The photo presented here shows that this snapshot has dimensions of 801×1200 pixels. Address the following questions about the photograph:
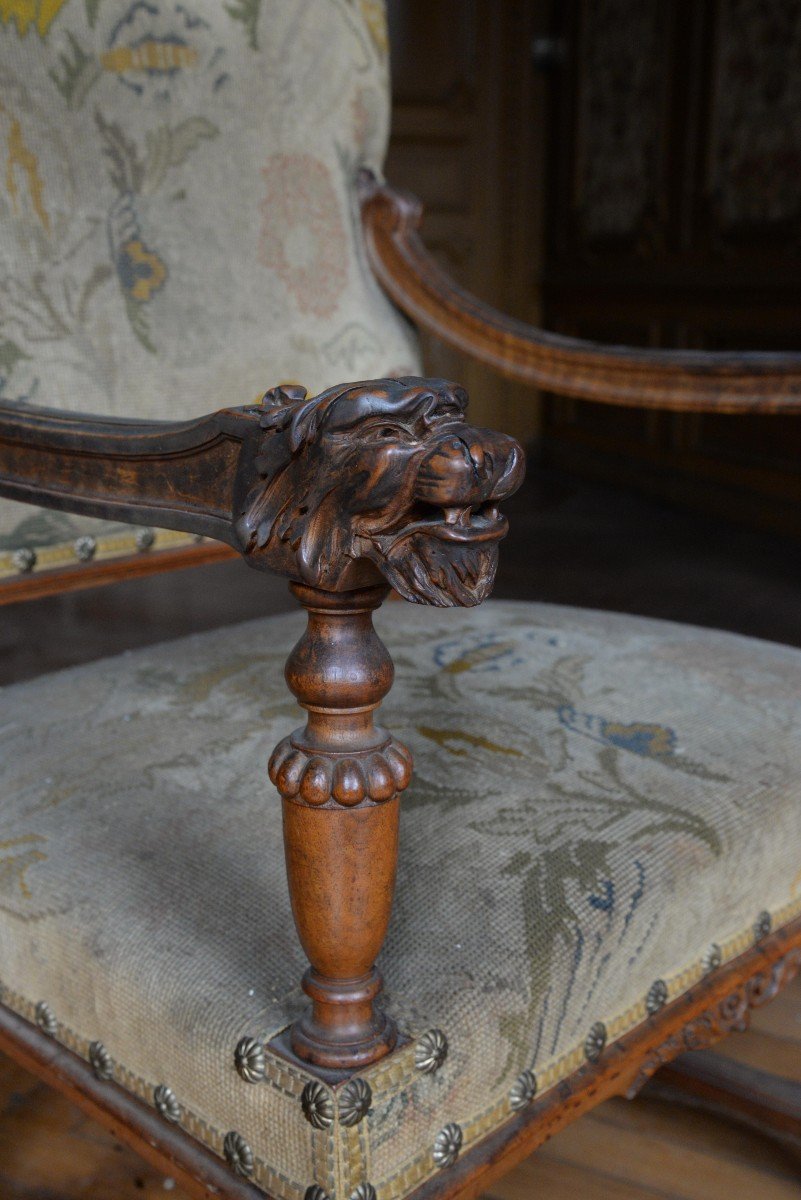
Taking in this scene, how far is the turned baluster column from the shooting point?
13.3 inches

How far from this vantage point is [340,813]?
1.14ft

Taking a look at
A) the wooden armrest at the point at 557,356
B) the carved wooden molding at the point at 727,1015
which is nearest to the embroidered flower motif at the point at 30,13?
the wooden armrest at the point at 557,356

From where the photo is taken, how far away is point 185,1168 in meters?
0.44

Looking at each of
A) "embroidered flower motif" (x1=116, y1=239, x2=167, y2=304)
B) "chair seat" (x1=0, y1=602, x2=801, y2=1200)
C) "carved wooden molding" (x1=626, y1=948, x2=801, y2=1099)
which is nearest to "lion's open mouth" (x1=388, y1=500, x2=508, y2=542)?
"chair seat" (x1=0, y1=602, x2=801, y2=1200)

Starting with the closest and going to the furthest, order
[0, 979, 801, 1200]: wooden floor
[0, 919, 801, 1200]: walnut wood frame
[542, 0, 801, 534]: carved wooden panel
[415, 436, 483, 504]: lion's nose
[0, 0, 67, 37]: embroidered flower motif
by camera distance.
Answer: [415, 436, 483, 504]: lion's nose, [0, 919, 801, 1200]: walnut wood frame, [0, 0, 67, 37]: embroidered flower motif, [0, 979, 801, 1200]: wooden floor, [542, 0, 801, 534]: carved wooden panel

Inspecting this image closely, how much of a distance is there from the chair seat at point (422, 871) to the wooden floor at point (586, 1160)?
1.04 ft

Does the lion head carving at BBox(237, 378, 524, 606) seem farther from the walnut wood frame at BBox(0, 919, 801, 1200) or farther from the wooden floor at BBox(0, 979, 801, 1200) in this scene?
the wooden floor at BBox(0, 979, 801, 1200)

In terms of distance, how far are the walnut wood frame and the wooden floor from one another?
0.81 ft

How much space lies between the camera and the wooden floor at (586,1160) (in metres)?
0.77

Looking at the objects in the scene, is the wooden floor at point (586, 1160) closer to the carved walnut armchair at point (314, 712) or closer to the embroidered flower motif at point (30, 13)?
the carved walnut armchair at point (314, 712)

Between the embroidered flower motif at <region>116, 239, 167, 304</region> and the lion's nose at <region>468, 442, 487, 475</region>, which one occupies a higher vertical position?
the embroidered flower motif at <region>116, 239, 167, 304</region>

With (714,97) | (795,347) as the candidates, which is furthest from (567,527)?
(714,97)

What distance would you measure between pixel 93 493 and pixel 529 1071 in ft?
0.87

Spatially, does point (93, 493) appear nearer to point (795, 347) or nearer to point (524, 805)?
point (524, 805)
